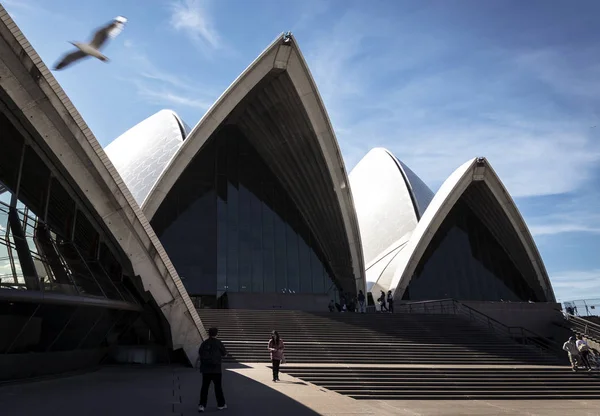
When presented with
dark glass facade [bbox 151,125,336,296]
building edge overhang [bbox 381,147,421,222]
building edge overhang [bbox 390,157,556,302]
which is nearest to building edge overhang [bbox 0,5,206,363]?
dark glass facade [bbox 151,125,336,296]

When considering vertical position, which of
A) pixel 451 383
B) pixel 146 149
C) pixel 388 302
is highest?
pixel 146 149

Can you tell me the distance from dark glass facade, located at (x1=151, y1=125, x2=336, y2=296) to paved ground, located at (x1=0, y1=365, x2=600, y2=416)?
47.9 feet

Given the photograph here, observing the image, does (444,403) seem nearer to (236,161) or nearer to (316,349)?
(316,349)

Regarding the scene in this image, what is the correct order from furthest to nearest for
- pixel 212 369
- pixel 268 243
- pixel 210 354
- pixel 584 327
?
pixel 268 243 < pixel 584 327 < pixel 210 354 < pixel 212 369

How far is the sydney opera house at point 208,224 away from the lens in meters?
10.7

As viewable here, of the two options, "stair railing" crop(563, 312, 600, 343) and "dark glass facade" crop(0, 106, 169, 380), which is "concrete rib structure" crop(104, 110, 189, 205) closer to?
"dark glass facade" crop(0, 106, 169, 380)

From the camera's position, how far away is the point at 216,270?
25859 millimetres

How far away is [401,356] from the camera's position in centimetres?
1478

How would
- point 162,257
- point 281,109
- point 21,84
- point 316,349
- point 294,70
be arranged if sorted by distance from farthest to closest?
point 281,109
point 294,70
point 316,349
point 162,257
point 21,84

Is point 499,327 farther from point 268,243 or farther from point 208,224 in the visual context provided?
point 208,224

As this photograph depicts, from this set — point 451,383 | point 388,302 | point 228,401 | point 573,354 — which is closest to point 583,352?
point 573,354

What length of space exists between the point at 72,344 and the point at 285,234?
57.5 ft

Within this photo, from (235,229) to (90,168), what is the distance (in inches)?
607

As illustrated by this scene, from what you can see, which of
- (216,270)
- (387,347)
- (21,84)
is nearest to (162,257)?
(21,84)
